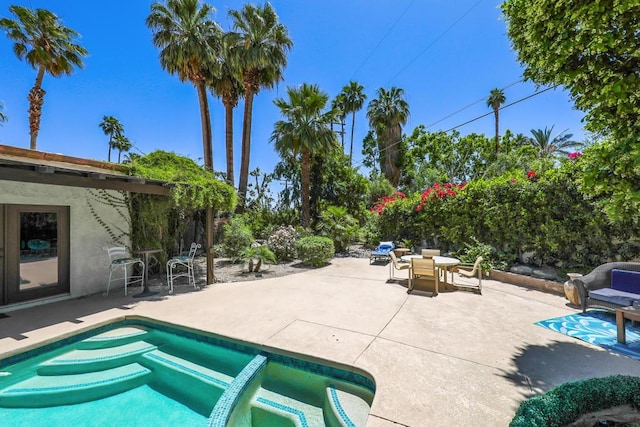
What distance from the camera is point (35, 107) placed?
1585cm

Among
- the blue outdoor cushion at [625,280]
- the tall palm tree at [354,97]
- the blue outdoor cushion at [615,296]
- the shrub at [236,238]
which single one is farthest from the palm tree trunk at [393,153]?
the blue outdoor cushion at [615,296]

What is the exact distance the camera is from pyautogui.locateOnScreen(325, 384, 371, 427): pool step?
2.78 meters

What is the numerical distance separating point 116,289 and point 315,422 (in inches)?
270

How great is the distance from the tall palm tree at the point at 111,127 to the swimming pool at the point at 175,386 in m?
43.2

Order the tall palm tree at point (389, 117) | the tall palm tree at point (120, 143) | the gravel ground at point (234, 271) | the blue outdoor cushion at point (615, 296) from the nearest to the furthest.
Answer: the blue outdoor cushion at point (615, 296), the gravel ground at point (234, 271), the tall palm tree at point (389, 117), the tall palm tree at point (120, 143)

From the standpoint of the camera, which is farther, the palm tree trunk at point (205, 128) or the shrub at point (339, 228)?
Answer: the palm tree trunk at point (205, 128)

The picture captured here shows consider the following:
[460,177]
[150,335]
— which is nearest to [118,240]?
[150,335]

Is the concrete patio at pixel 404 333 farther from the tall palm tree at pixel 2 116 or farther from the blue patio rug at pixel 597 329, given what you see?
the tall palm tree at pixel 2 116

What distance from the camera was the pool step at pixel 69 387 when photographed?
333cm

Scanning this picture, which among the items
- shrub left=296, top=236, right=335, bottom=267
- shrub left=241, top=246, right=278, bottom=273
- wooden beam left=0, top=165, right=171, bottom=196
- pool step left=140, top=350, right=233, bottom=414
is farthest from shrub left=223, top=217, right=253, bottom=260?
pool step left=140, top=350, right=233, bottom=414

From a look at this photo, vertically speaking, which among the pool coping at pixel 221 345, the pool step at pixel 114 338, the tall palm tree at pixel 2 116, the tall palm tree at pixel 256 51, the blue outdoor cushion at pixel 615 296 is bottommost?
the pool step at pixel 114 338

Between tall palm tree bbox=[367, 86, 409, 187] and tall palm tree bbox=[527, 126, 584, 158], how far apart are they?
577 inches

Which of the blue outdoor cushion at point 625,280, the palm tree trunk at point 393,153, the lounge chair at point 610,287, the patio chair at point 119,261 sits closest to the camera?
the lounge chair at point 610,287

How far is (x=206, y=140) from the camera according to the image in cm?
1545
